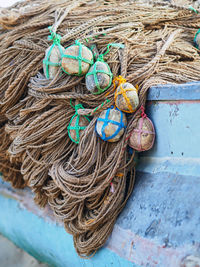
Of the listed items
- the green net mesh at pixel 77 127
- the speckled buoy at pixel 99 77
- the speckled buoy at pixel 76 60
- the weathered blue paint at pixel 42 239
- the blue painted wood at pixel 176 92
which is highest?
the speckled buoy at pixel 76 60

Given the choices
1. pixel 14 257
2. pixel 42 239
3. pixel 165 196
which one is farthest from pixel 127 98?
pixel 14 257

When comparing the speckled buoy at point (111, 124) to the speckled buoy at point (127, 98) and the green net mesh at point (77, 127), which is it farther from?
the green net mesh at point (77, 127)

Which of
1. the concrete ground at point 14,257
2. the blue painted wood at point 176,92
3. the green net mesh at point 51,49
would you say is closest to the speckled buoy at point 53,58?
the green net mesh at point 51,49

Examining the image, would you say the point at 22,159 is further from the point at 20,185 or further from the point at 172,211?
the point at 172,211

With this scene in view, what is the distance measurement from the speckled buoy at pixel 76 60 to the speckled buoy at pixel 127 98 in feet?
1.02

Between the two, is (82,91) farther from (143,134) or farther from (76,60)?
(143,134)

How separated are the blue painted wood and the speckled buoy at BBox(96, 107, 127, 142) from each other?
212 mm

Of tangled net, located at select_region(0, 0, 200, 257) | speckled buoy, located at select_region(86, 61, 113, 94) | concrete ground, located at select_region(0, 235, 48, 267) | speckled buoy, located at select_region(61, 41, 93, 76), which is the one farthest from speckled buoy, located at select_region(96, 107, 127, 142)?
concrete ground, located at select_region(0, 235, 48, 267)

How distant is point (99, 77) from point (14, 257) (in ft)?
6.65

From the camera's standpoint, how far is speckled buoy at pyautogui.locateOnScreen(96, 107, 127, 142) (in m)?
1.58

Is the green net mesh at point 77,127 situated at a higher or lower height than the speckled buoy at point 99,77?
lower

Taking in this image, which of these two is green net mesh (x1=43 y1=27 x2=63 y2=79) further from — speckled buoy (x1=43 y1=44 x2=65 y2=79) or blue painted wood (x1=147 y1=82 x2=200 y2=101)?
blue painted wood (x1=147 y1=82 x2=200 y2=101)

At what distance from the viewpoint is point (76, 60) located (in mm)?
1717

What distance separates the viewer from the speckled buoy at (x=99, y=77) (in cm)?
165
